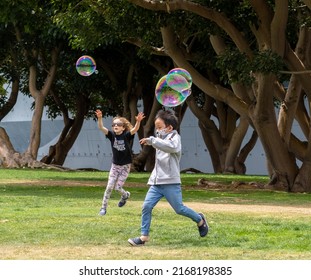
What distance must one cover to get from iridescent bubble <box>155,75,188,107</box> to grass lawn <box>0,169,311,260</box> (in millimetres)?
1875

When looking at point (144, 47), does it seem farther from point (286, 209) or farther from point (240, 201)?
point (286, 209)

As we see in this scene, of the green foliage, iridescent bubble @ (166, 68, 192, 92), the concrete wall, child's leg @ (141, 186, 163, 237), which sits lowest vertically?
the concrete wall

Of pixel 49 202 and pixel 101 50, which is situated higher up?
pixel 101 50

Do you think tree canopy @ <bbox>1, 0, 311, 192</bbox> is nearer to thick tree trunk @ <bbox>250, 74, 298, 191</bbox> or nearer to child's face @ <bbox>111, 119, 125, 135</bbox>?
thick tree trunk @ <bbox>250, 74, 298, 191</bbox>

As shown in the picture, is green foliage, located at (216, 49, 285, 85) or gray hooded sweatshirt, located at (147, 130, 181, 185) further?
green foliage, located at (216, 49, 285, 85)

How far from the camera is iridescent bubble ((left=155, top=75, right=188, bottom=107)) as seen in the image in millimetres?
17172

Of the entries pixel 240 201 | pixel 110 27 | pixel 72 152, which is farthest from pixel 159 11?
pixel 72 152

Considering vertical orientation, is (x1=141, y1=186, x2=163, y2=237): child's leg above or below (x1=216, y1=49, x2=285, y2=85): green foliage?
below

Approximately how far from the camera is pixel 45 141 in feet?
240

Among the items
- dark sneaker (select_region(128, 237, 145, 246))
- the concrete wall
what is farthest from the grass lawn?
the concrete wall

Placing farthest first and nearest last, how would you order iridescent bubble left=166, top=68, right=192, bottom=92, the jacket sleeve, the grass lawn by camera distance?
iridescent bubble left=166, top=68, right=192, bottom=92
the jacket sleeve
the grass lawn

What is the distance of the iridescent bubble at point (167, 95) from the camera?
1717cm

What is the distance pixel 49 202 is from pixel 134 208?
2.47m
